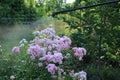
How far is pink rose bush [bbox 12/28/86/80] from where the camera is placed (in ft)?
9.26

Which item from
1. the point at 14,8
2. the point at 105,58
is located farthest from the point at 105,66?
the point at 14,8

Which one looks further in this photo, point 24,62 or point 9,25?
point 9,25

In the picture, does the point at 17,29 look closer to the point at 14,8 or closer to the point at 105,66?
the point at 14,8

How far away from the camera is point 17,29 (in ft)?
28.5

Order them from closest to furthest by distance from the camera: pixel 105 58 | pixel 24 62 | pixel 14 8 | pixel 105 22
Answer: pixel 24 62
pixel 105 22
pixel 105 58
pixel 14 8

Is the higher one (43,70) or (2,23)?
(43,70)

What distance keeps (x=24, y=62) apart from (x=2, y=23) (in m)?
5.79

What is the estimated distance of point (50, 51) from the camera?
10.1 ft

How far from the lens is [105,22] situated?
4281 millimetres

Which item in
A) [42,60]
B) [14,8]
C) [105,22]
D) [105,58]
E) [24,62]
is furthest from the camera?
[14,8]

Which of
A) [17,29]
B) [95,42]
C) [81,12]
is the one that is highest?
[81,12]

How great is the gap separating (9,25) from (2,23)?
0.69ft

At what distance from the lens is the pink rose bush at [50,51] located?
2822mm

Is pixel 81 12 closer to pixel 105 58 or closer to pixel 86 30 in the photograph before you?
pixel 86 30
